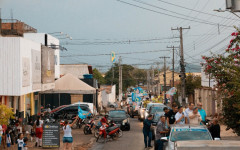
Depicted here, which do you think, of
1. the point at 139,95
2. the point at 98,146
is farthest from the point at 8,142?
the point at 139,95

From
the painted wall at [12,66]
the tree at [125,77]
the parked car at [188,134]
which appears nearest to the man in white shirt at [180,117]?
the parked car at [188,134]

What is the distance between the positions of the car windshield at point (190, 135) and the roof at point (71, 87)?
22436 mm

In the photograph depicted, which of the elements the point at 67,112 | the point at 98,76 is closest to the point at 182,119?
the point at 67,112

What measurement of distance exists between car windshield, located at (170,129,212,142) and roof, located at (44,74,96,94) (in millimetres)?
22436

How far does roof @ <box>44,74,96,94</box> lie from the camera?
119 ft

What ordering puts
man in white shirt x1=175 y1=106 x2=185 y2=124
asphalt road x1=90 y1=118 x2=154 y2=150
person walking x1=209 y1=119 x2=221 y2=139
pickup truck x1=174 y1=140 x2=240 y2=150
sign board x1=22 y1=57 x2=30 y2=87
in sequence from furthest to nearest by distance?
1. sign board x1=22 y1=57 x2=30 y2=87
2. asphalt road x1=90 y1=118 x2=154 y2=150
3. man in white shirt x1=175 y1=106 x2=185 y2=124
4. person walking x1=209 y1=119 x2=221 y2=139
5. pickup truck x1=174 y1=140 x2=240 y2=150

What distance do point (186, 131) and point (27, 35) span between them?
155ft

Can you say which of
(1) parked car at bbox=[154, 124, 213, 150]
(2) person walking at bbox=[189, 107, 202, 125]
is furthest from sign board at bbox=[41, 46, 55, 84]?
(1) parked car at bbox=[154, 124, 213, 150]

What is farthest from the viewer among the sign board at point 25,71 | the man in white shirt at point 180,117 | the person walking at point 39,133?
the sign board at point 25,71

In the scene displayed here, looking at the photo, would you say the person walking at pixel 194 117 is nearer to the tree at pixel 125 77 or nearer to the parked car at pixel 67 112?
the parked car at pixel 67 112

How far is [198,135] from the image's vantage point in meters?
14.0

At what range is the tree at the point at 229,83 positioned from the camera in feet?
47.6

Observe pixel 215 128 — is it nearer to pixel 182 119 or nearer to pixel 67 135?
pixel 182 119

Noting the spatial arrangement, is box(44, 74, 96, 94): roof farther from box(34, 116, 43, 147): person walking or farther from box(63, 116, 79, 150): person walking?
box(63, 116, 79, 150): person walking
